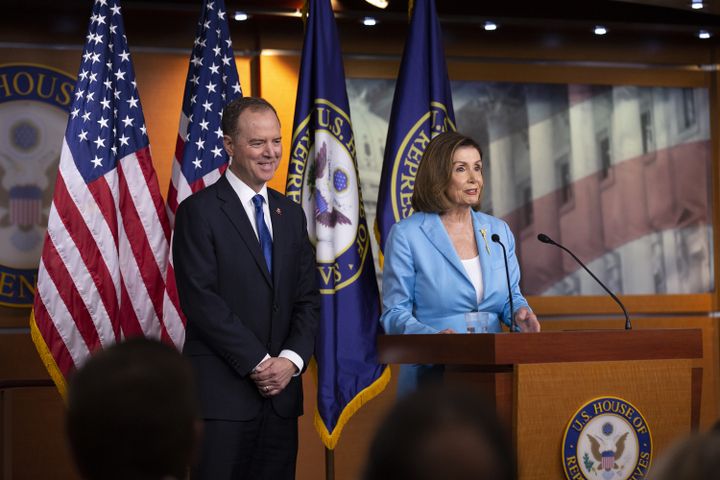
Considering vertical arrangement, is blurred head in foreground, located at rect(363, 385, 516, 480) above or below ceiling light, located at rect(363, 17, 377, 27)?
below

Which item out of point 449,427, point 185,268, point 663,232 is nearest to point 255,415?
point 185,268

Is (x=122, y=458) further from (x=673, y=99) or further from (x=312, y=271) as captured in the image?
(x=673, y=99)

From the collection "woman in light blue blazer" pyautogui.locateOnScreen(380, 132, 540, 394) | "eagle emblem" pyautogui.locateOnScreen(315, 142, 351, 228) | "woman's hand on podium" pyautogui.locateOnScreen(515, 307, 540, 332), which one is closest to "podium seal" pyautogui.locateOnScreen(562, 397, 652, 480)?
"woman's hand on podium" pyautogui.locateOnScreen(515, 307, 540, 332)

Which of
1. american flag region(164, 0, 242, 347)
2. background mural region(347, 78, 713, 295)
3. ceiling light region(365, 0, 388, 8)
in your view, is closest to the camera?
american flag region(164, 0, 242, 347)

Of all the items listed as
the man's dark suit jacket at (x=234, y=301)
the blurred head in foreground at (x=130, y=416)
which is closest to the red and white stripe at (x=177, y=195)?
the man's dark suit jacket at (x=234, y=301)

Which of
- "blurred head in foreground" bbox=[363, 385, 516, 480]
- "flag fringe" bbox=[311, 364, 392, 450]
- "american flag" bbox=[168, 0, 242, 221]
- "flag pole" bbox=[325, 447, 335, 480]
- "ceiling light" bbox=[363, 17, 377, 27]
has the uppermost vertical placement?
"ceiling light" bbox=[363, 17, 377, 27]

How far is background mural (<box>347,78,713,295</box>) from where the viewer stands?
6.19 meters

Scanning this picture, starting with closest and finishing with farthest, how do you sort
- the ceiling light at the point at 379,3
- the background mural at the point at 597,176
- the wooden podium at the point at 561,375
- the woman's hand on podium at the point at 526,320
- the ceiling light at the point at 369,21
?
the wooden podium at the point at 561,375
the woman's hand on podium at the point at 526,320
the ceiling light at the point at 379,3
the ceiling light at the point at 369,21
the background mural at the point at 597,176

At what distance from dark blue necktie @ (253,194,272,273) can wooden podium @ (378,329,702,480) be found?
77 cm

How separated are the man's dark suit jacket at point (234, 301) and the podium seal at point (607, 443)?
1.13 m

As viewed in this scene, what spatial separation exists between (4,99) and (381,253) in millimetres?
2179

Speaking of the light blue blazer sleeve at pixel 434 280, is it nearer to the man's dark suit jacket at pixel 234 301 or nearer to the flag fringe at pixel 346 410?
the man's dark suit jacket at pixel 234 301

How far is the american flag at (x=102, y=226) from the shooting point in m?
4.68

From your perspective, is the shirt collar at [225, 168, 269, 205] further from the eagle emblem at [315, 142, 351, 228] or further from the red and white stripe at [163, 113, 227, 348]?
the eagle emblem at [315, 142, 351, 228]
